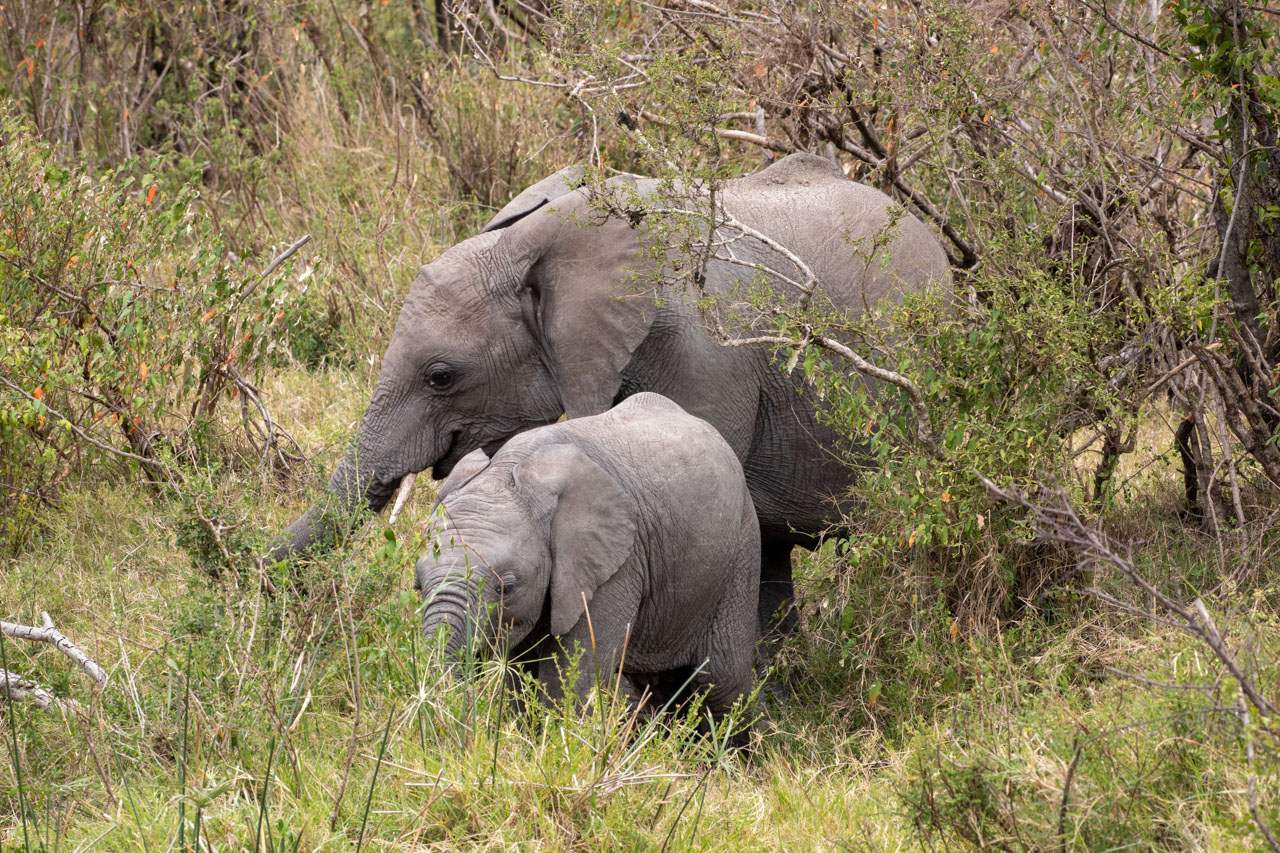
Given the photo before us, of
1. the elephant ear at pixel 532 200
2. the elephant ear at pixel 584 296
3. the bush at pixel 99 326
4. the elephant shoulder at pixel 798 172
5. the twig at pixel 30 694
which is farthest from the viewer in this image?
the bush at pixel 99 326

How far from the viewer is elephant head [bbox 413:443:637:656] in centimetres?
416

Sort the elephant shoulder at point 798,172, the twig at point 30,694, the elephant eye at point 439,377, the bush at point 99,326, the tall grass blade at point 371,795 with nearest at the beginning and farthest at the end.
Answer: the tall grass blade at point 371,795 < the twig at point 30,694 < the elephant eye at point 439,377 < the elephant shoulder at point 798,172 < the bush at point 99,326

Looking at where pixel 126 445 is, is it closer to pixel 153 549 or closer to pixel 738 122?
pixel 153 549

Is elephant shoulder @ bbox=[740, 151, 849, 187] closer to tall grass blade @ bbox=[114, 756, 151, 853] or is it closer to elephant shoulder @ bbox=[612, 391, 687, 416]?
elephant shoulder @ bbox=[612, 391, 687, 416]

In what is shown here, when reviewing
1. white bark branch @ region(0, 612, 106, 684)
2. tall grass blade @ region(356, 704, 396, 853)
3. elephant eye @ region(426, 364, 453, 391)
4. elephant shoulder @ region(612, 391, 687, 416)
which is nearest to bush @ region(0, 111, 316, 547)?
elephant eye @ region(426, 364, 453, 391)

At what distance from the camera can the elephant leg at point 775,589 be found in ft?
20.1

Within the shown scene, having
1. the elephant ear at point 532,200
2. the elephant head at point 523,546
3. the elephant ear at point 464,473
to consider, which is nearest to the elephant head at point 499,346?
the elephant ear at point 532,200

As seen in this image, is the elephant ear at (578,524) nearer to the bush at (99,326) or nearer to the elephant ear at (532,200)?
the elephant ear at (532,200)

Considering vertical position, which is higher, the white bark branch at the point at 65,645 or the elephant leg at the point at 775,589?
the white bark branch at the point at 65,645

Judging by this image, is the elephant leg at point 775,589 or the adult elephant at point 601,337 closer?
the adult elephant at point 601,337

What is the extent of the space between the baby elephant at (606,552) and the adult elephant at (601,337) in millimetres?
448

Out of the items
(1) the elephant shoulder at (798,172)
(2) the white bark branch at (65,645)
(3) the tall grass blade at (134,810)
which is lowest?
(2) the white bark branch at (65,645)

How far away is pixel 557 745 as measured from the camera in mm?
3887

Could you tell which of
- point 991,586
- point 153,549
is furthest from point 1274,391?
point 153,549
